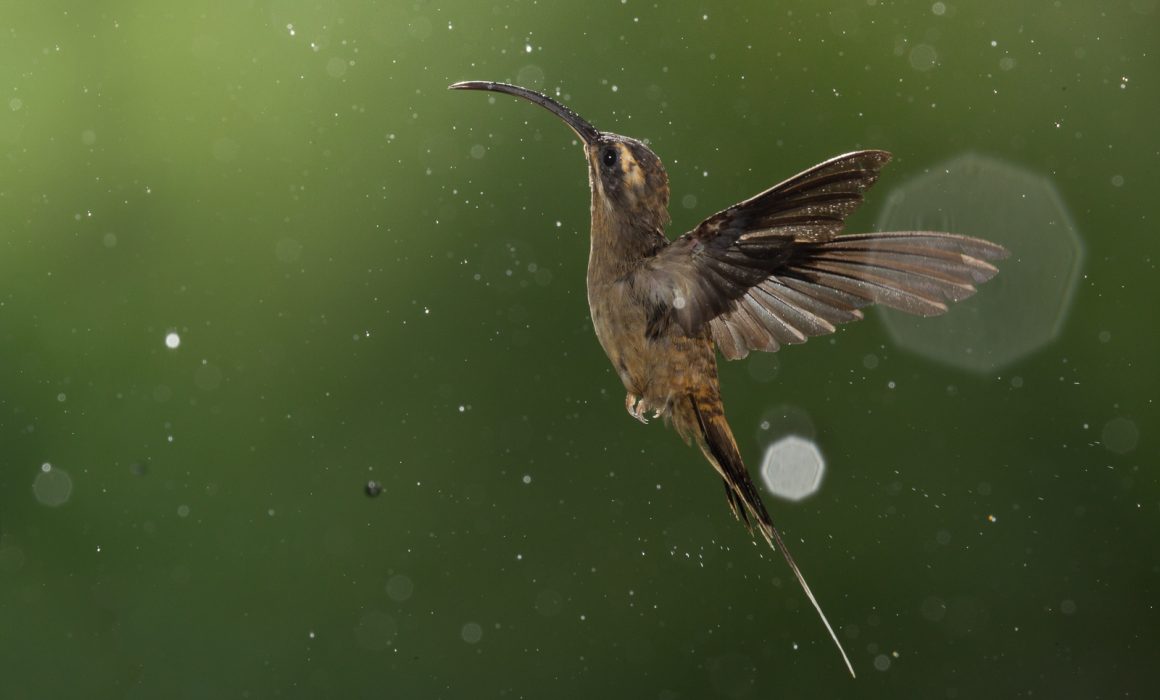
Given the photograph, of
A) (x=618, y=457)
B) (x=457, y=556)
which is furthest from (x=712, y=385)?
(x=457, y=556)

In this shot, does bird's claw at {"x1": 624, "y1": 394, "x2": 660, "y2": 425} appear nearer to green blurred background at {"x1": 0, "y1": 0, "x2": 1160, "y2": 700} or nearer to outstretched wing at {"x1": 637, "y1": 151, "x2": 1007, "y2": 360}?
outstretched wing at {"x1": 637, "y1": 151, "x2": 1007, "y2": 360}

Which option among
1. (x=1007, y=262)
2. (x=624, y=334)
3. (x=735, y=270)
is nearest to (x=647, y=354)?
(x=624, y=334)

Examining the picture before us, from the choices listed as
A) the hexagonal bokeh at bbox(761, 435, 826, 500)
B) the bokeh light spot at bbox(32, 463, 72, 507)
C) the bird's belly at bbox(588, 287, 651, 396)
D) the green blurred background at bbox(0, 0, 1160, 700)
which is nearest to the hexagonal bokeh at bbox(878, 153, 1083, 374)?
the green blurred background at bbox(0, 0, 1160, 700)

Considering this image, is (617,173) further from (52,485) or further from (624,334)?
(52,485)

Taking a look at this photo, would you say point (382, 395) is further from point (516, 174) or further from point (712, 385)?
point (712, 385)

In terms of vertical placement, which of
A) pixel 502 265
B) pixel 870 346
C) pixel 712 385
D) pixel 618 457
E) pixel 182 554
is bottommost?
pixel 182 554
